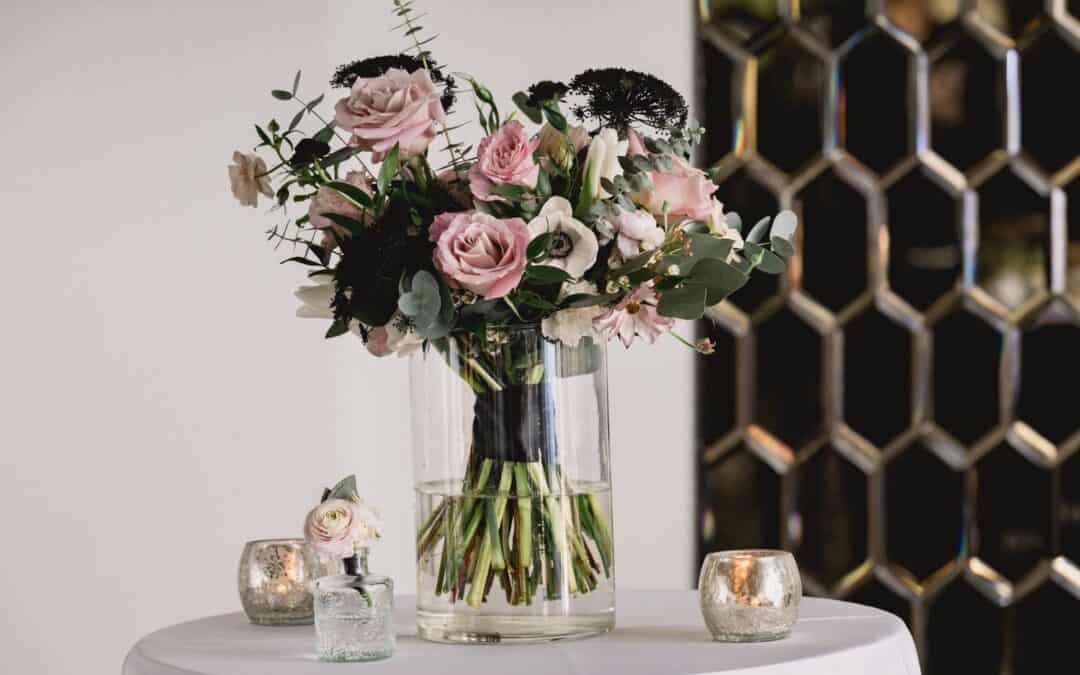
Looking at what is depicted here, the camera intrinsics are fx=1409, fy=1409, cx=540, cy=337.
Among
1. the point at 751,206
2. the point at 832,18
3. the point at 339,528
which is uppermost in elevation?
the point at 832,18

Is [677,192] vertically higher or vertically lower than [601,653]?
higher

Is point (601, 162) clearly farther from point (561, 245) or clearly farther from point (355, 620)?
point (355, 620)

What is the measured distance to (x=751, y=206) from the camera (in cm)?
262

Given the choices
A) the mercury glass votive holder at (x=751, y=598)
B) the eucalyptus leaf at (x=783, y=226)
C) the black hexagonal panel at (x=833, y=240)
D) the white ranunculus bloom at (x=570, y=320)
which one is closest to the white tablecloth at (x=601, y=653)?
the mercury glass votive holder at (x=751, y=598)

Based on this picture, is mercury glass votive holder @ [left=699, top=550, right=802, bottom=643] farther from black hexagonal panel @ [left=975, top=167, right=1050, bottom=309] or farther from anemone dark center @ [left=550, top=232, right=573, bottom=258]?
black hexagonal panel @ [left=975, top=167, right=1050, bottom=309]

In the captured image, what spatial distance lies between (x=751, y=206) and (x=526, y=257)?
4.97ft

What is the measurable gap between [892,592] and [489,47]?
1.29 m

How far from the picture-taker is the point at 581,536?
129cm

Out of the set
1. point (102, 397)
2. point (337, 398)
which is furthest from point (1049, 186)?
point (102, 397)

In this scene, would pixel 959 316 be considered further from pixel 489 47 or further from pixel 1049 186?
pixel 489 47

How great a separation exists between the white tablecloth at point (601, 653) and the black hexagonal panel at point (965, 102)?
1.37 metres

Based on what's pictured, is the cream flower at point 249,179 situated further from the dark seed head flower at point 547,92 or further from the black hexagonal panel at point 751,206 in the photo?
the black hexagonal panel at point 751,206

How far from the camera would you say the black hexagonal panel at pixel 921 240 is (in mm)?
2553

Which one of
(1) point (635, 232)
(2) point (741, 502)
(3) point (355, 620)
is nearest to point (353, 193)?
(1) point (635, 232)
